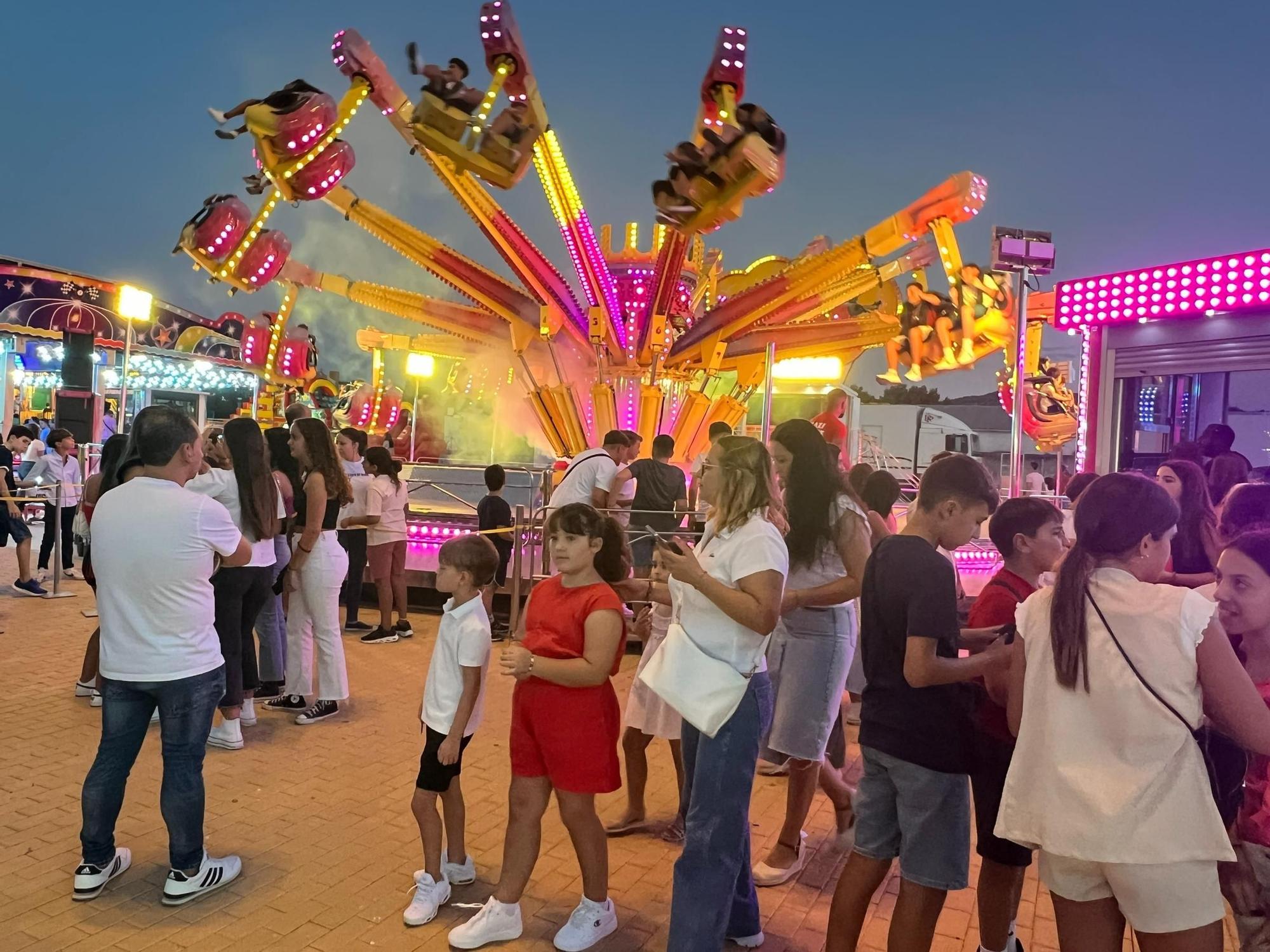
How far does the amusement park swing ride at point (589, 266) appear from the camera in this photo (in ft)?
32.7

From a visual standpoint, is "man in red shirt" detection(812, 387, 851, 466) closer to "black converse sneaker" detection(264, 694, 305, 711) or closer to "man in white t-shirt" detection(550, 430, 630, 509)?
"man in white t-shirt" detection(550, 430, 630, 509)

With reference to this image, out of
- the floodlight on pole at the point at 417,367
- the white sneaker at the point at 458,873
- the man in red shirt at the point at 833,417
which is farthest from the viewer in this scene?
the floodlight on pole at the point at 417,367

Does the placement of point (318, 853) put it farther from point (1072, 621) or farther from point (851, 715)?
point (851, 715)

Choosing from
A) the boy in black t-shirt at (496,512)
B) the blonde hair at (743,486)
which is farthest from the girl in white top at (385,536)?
the blonde hair at (743,486)

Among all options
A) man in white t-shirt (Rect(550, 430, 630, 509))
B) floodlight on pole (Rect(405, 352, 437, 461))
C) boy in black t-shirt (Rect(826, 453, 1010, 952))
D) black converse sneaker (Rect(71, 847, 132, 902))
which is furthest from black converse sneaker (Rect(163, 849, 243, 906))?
floodlight on pole (Rect(405, 352, 437, 461))

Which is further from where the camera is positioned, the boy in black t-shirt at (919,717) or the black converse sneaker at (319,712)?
the black converse sneaker at (319,712)

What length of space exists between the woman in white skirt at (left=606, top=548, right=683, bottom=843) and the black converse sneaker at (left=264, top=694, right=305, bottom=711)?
2.71 meters

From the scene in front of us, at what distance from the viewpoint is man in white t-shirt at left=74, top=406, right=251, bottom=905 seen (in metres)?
3.35

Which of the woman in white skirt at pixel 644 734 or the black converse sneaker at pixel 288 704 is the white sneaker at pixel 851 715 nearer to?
the woman in white skirt at pixel 644 734

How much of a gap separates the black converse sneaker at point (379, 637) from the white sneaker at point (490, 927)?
17.0 feet

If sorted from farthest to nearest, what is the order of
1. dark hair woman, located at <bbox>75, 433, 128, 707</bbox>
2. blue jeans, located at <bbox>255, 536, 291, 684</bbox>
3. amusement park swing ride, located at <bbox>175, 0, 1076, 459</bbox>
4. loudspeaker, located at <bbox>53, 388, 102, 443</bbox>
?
1. loudspeaker, located at <bbox>53, 388, 102, 443</bbox>
2. amusement park swing ride, located at <bbox>175, 0, 1076, 459</bbox>
3. blue jeans, located at <bbox>255, 536, 291, 684</bbox>
4. dark hair woman, located at <bbox>75, 433, 128, 707</bbox>

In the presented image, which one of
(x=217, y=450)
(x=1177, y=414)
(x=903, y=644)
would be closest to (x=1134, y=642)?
(x=903, y=644)

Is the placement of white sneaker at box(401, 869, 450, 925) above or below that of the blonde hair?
below

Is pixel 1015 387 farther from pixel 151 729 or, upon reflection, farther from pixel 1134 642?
pixel 151 729
